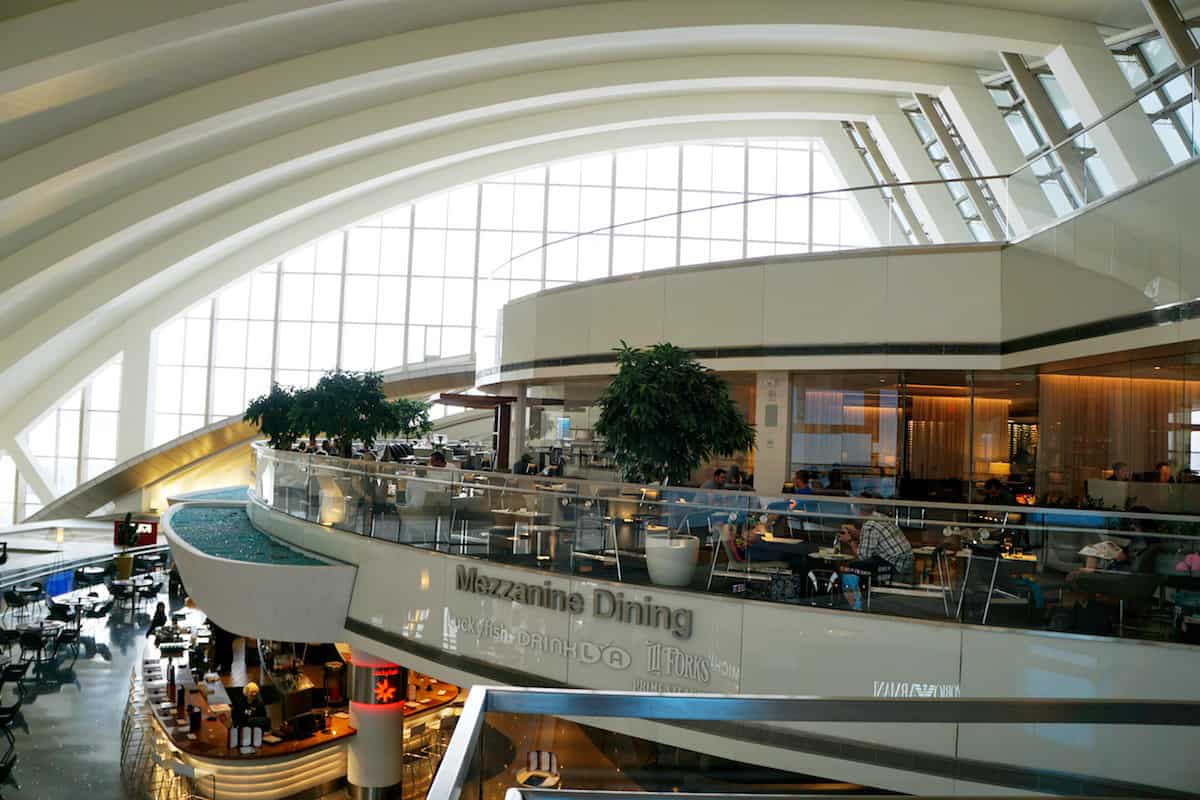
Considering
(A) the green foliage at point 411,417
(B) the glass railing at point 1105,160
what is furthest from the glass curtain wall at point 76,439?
(B) the glass railing at point 1105,160

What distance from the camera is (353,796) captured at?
15.3 m

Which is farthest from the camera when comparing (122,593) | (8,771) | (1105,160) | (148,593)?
(148,593)

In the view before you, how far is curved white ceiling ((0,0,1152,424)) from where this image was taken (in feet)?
56.1

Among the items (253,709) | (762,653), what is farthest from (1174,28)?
(253,709)

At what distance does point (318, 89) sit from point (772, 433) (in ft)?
38.3

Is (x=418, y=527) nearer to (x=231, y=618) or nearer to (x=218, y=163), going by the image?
(x=231, y=618)

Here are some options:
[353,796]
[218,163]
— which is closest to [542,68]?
[218,163]

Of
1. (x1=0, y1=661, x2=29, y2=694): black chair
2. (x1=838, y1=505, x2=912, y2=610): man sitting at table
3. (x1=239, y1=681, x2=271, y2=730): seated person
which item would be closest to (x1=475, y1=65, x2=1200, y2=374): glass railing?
(x1=838, y1=505, x2=912, y2=610): man sitting at table

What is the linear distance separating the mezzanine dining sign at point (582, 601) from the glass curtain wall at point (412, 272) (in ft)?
90.4

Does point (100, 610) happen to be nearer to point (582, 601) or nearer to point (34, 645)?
point (34, 645)

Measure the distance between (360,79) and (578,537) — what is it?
13.3m

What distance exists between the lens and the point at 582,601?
31.3 feet

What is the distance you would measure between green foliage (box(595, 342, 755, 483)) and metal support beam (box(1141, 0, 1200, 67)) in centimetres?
860

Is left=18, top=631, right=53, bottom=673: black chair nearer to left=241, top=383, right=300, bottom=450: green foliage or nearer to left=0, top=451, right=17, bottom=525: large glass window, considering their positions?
left=241, top=383, right=300, bottom=450: green foliage
